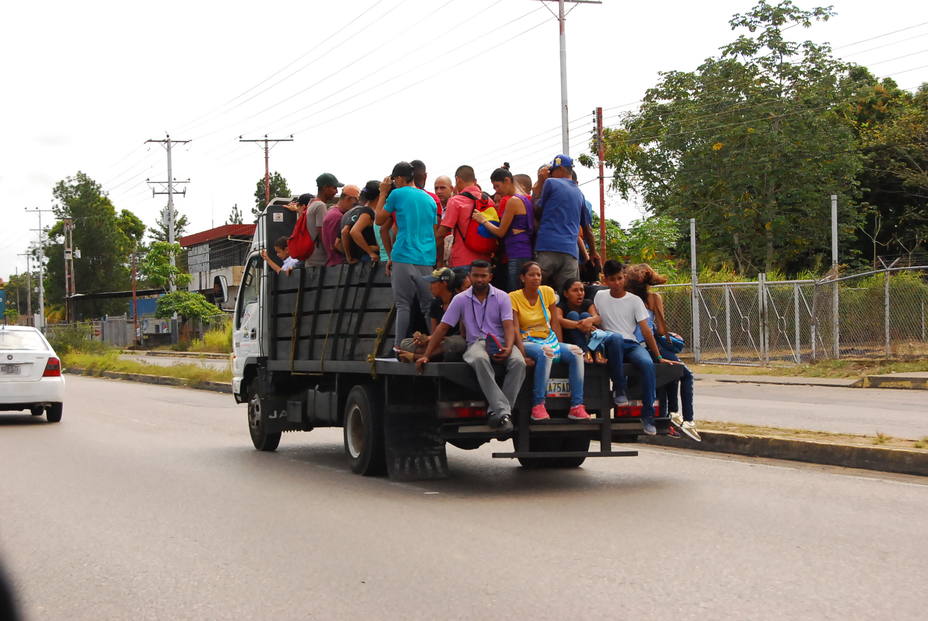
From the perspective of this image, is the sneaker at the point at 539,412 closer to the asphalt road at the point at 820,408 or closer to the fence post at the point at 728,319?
the asphalt road at the point at 820,408

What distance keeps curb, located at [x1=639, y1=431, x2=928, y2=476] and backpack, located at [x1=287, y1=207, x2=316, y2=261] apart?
4.42 meters

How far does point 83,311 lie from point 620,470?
97870mm

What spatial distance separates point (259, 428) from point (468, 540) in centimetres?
602

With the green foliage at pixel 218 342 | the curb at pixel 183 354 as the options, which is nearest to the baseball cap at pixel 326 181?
the curb at pixel 183 354

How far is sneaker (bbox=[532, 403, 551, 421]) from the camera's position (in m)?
8.90

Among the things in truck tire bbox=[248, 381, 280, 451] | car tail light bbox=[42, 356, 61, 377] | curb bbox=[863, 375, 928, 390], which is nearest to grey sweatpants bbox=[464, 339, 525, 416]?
truck tire bbox=[248, 381, 280, 451]

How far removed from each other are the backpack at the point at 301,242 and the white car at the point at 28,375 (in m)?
6.64

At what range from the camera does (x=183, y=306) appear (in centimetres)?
5612

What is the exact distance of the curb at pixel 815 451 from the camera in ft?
32.0

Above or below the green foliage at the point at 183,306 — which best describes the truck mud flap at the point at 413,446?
below

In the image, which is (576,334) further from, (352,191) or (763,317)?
(763,317)

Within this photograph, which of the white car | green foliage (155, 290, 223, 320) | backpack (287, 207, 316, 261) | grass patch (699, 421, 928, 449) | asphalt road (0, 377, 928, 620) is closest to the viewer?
asphalt road (0, 377, 928, 620)

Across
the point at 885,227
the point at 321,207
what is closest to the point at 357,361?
the point at 321,207

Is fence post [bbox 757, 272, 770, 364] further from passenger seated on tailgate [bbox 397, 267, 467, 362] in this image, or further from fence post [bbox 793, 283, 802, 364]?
passenger seated on tailgate [bbox 397, 267, 467, 362]
